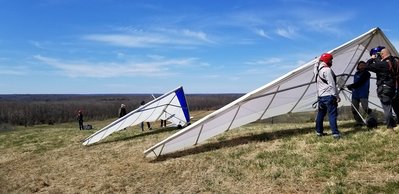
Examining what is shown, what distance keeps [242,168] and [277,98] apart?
12.1 ft

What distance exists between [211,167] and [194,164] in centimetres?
62

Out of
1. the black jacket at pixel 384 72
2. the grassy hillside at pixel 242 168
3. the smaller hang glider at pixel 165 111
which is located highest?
the black jacket at pixel 384 72

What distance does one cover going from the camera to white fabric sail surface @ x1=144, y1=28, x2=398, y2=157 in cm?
1130

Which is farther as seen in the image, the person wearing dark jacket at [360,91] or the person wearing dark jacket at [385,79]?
the person wearing dark jacket at [360,91]

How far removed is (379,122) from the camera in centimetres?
1227

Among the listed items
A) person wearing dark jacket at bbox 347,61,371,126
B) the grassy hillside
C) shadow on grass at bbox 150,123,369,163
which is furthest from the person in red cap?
person wearing dark jacket at bbox 347,61,371,126

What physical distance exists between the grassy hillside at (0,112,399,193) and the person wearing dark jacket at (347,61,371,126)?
58cm

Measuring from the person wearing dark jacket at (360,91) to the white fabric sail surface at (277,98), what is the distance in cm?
80

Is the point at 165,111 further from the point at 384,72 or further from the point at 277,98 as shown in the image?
the point at 384,72

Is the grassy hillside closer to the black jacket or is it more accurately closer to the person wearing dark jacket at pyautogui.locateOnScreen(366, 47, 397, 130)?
the person wearing dark jacket at pyautogui.locateOnScreen(366, 47, 397, 130)

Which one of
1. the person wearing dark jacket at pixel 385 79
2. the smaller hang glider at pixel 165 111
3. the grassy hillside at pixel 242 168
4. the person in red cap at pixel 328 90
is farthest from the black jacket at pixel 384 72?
the smaller hang glider at pixel 165 111

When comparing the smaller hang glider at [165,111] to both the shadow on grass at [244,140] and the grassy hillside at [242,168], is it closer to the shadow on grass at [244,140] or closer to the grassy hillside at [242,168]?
the grassy hillside at [242,168]

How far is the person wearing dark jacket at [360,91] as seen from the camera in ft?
39.0

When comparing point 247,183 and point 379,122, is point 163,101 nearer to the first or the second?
point 379,122
